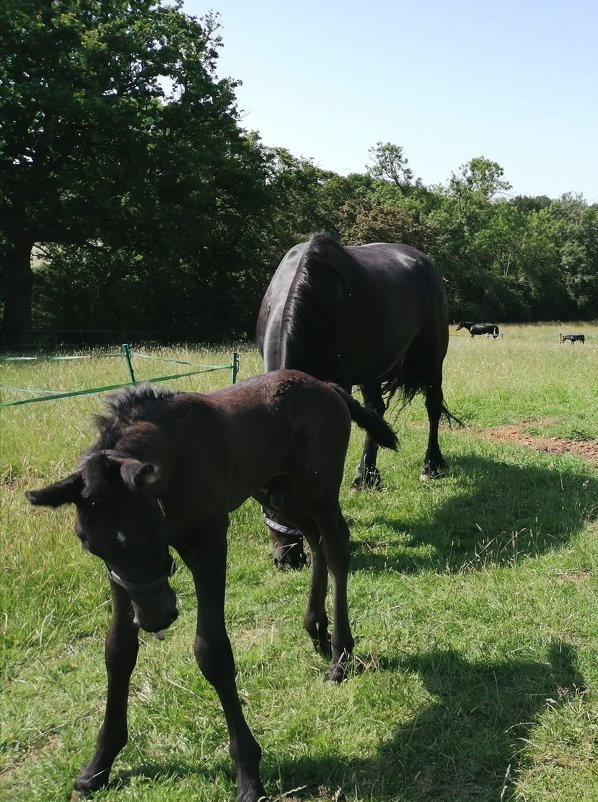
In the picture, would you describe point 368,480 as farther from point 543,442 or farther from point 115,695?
point 115,695

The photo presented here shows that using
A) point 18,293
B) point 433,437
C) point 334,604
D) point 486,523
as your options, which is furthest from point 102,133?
point 334,604

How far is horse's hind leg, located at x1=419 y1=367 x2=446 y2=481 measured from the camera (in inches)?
277

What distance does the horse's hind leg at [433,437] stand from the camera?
23.1 feet

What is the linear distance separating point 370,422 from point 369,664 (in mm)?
1356

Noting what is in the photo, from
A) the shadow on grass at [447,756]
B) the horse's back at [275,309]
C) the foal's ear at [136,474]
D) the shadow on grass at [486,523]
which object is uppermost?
the horse's back at [275,309]

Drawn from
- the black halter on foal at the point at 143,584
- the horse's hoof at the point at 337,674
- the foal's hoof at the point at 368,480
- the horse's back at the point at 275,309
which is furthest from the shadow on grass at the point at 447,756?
the foal's hoof at the point at 368,480

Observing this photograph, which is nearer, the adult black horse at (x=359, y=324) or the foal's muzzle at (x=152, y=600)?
the foal's muzzle at (x=152, y=600)

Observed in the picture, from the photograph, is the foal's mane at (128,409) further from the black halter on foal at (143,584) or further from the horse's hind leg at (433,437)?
the horse's hind leg at (433,437)

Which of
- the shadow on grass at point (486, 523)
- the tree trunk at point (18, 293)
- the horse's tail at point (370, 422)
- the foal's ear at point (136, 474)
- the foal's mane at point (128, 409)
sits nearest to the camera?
the foal's ear at point (136, 474)

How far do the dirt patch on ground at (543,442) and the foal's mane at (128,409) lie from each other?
18.9 ft

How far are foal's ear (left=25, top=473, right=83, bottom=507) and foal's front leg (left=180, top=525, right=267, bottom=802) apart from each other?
2.02 ft

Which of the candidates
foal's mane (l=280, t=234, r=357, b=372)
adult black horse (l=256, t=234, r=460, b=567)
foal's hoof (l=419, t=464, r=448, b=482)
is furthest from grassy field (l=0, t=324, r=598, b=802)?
foal's mane (l=280, t=234, r=357, b=372)

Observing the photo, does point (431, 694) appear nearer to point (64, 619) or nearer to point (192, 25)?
point (64, 619)

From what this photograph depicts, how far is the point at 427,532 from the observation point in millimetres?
5320
